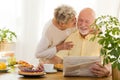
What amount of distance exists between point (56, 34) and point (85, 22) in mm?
521

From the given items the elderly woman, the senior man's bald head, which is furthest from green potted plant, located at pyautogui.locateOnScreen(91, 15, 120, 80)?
the elderly woman

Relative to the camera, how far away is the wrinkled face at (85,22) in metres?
2.31

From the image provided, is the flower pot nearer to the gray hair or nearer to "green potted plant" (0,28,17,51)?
the gray hair

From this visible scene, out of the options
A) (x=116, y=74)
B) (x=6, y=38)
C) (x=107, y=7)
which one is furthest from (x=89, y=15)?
(x=6, y=38)

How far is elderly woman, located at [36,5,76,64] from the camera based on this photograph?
2.66 meters

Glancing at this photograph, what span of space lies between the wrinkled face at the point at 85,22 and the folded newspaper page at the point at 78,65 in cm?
47

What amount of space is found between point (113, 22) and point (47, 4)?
7.56 feet

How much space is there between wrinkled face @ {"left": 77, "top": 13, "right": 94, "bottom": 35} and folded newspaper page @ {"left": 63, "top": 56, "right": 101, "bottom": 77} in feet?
1.55

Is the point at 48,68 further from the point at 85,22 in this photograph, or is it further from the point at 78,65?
the point at 85,22

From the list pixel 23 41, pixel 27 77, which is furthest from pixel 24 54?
pixel 27 77

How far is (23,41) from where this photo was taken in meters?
3.83

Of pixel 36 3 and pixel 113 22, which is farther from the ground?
pixel 36 3

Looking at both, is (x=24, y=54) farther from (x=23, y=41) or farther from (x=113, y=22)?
(x=113, y=22)

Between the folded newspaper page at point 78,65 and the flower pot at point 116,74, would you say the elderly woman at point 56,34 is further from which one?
the flower pot at point 116,74
